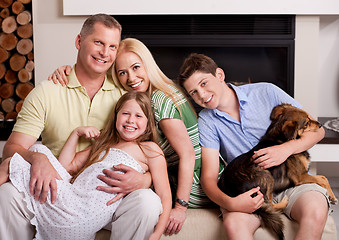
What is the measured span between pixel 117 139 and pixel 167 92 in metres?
0.31

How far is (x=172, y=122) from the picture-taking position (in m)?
1.92

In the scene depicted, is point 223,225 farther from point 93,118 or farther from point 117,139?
point 93,118

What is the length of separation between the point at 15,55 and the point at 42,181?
1966mm

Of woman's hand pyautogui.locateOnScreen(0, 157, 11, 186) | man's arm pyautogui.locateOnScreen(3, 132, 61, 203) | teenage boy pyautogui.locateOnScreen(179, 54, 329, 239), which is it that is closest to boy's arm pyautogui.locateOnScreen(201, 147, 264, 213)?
teenage boy pyautogui.locateOnScreen(179, 54, 329, 239)

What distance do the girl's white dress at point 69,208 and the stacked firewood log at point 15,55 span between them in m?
1.78

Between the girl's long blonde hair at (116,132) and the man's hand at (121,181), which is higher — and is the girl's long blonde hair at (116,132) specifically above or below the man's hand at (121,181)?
above

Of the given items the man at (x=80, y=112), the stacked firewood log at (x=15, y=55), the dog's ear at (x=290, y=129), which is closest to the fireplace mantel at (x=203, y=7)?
the stacked firewood log at (x=15, y=55)

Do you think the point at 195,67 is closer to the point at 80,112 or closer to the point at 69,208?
the point at 80,112

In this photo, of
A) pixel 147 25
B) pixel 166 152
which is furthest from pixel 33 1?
pixel 166 152

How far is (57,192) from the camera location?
173 centimetres

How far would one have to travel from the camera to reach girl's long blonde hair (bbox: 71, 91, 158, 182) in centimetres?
192

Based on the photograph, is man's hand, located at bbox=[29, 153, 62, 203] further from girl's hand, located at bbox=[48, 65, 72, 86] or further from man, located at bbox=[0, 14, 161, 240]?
girl's hand, located at bbox=[48, 65, 72, 86]

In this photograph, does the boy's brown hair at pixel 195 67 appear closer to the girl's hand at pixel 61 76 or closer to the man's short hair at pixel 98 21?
the man's short hair at pixel 98 21

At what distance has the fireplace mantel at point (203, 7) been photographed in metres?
3.19
